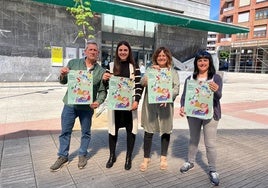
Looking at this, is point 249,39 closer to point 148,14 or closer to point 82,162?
point 148,14

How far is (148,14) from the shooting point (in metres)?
16.9

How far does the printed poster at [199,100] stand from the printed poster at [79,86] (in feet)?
4.59

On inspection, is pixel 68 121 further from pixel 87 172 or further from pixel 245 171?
pixel 245 171

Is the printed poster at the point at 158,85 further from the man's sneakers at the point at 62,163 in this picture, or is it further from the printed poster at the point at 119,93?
the man's sneakers at the point at 62,163

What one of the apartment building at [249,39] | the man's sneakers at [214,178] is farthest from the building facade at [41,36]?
the apartment building at [249,39]

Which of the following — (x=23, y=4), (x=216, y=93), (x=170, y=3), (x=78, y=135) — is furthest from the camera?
(x=170, y=3)

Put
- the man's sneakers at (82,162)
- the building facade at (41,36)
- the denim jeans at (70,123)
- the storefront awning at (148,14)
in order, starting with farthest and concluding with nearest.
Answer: the building facade at (41,36)
the storefront awning at (148,14)
the man's sneakers at (82,162)
the denim jeans at (70,123)

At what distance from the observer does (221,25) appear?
2059 cm

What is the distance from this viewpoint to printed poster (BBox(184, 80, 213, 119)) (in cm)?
333

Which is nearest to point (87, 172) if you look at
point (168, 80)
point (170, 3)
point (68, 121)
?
point (68, 121)

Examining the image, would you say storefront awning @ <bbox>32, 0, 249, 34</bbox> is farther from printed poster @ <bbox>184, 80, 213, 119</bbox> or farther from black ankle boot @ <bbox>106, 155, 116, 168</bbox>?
printed poster @ <bbox>184, 80, 213, 119</bbox>

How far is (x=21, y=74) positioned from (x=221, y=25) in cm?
1604

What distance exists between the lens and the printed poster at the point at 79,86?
3.44 metres

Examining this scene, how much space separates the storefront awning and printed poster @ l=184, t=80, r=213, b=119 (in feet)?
39.3
